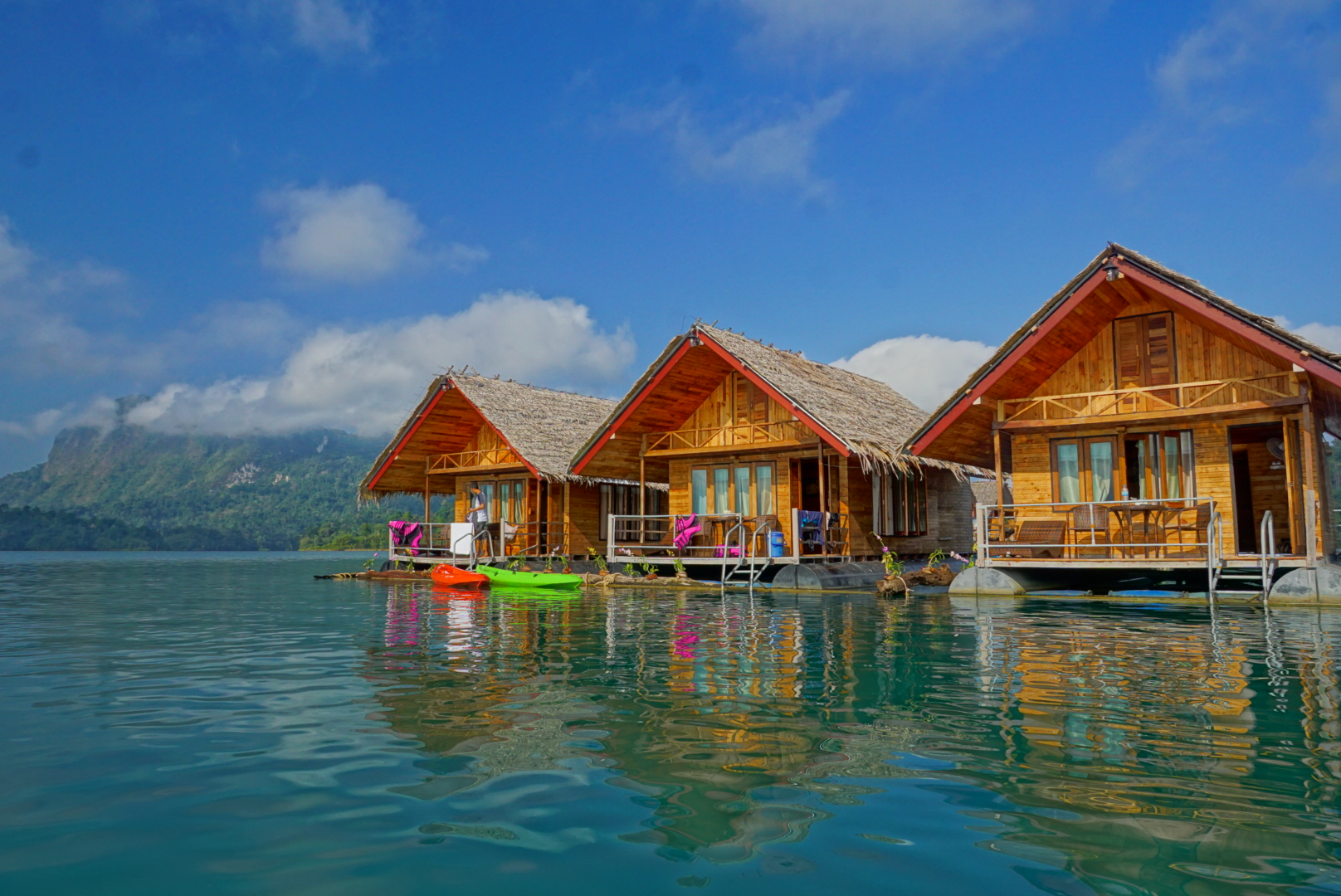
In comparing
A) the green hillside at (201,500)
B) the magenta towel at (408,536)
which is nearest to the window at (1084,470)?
the magenta towel at (408,536)

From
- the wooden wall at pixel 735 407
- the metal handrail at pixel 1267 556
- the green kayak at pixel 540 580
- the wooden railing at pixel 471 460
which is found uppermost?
the wooden wall at pixel 735 407

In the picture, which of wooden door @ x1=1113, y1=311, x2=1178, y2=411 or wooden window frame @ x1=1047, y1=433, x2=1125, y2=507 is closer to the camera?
wooden door @ x1=1113, y1=311, x2=1178, y2=411

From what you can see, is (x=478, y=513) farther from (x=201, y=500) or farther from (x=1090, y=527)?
(x=201, y=500)

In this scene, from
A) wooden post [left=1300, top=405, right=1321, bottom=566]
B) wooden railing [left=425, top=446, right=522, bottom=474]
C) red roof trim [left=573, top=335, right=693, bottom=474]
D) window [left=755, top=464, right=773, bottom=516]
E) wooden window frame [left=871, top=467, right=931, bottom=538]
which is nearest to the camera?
wooden post [left=1300, top=405, right=1321, bottom=566]

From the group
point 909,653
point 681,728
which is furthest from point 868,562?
point 681,728

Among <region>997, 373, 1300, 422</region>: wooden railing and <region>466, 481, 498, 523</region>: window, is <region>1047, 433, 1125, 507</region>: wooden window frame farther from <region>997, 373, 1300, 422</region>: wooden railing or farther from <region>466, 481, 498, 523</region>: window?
<region>466, 481, 498, 523</region>: window

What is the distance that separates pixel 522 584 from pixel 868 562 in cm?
846

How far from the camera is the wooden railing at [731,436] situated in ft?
76.1

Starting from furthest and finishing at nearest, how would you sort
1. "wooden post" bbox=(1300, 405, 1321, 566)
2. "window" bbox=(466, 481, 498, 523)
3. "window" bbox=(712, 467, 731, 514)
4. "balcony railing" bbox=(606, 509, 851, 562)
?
"window" bbox=(466, 481, 498, 523)
"window" bbox=(712, 467, 731, 514)
"balcony railing" bbox=(606, 509, 851, 562)
"wooden post" bbox=(1300, 405, 1321, 566)

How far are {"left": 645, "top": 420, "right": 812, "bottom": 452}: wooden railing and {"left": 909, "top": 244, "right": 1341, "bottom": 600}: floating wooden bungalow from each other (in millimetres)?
3850

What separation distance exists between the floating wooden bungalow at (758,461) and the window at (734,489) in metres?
0.03

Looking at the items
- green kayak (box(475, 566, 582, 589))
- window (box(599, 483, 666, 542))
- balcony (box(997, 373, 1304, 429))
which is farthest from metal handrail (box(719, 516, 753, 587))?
window (box(599, 483, 666, 542))

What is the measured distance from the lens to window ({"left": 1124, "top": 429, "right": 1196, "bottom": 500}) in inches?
716

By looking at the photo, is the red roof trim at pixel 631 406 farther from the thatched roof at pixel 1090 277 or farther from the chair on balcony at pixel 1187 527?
the chair on balcony at pixel 1187 527
